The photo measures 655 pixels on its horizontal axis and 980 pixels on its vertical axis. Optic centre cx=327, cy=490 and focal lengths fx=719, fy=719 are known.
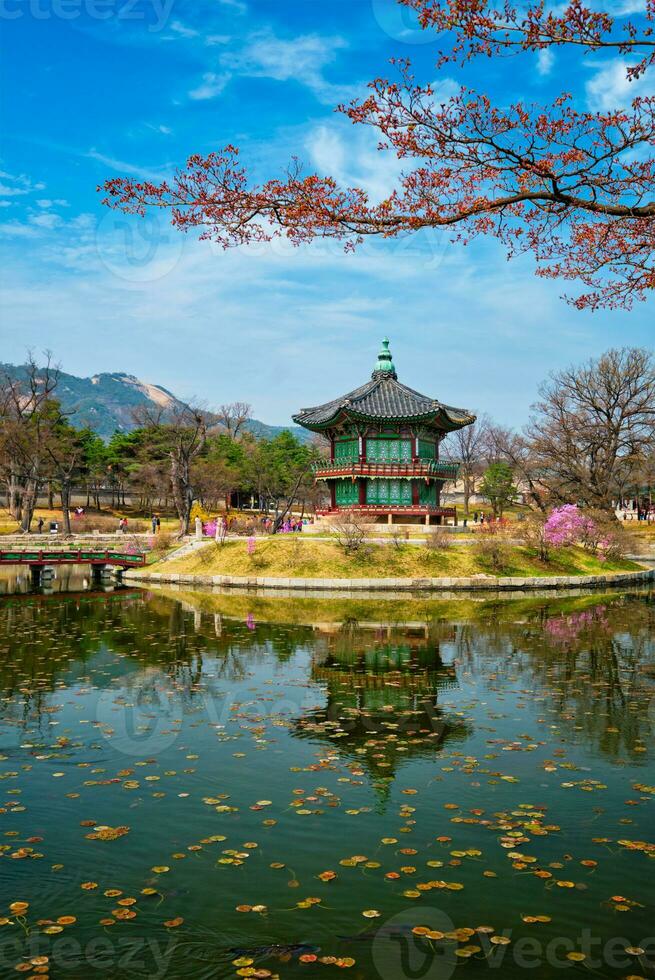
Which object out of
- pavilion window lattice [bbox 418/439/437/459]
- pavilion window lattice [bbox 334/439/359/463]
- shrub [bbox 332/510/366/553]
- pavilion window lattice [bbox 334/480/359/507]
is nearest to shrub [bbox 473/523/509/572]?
shrub [bbox 332/510/366/553]

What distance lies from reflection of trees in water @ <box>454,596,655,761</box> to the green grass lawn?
1034 cm

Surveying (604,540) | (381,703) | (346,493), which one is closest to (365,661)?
(381,703)

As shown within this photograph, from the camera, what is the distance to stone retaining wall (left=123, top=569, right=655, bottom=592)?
3384 cm

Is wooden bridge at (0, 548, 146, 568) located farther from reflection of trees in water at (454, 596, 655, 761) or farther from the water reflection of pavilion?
reflection of trees in water at (454, 596, 655, 761)

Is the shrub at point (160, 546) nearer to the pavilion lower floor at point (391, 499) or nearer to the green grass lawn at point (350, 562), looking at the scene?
the green grass lawn at point (350, 562)

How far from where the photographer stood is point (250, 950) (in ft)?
17.5

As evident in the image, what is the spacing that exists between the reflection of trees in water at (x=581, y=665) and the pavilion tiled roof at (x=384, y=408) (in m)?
22.4

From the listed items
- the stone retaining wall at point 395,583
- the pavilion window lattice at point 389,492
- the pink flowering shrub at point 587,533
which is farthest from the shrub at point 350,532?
the pink flowering shrub at point 587,533

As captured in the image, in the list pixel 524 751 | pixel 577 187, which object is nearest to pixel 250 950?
pixel 524 751

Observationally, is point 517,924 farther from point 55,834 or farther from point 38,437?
point 38,437

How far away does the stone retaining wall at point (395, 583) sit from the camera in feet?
111

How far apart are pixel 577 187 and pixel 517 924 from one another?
6615mm

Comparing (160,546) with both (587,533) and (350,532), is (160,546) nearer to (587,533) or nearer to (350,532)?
(350,532)

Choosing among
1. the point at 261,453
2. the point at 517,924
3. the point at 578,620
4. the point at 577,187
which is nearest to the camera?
the point at 517,924
